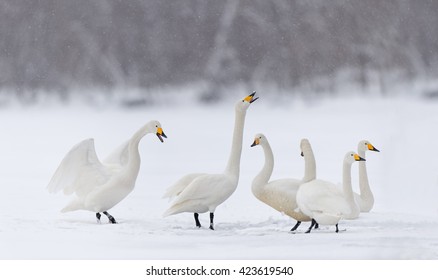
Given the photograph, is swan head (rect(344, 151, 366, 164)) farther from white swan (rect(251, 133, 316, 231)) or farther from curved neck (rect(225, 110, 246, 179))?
curved neck (rect(225, 110, 246, 179))

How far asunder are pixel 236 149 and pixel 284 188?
24cm

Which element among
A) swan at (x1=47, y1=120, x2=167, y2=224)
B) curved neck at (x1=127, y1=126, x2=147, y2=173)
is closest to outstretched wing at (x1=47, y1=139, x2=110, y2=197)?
swan at (x1=47, y1=120, x2=167, y2=224)

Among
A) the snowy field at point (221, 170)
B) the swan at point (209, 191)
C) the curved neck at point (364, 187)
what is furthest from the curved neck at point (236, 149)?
the curved neck at point (364, 187)

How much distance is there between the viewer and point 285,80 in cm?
468

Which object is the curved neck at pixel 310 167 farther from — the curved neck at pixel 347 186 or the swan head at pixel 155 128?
the swan head at pixel 155 128

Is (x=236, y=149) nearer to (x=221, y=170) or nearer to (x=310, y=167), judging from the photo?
(x=310, y=167)

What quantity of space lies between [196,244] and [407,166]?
1.26 metres

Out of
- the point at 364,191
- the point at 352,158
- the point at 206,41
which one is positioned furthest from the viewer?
the point at 206,41

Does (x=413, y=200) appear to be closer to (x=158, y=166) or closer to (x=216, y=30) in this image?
(x=158, y=166)

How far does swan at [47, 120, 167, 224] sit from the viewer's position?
3398 mm

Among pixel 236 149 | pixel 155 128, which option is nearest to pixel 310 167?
pixel 236 149

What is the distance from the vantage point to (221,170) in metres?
4.00

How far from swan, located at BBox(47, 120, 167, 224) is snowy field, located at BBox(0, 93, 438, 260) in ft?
0.34

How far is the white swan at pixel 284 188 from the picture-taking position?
3.35m
